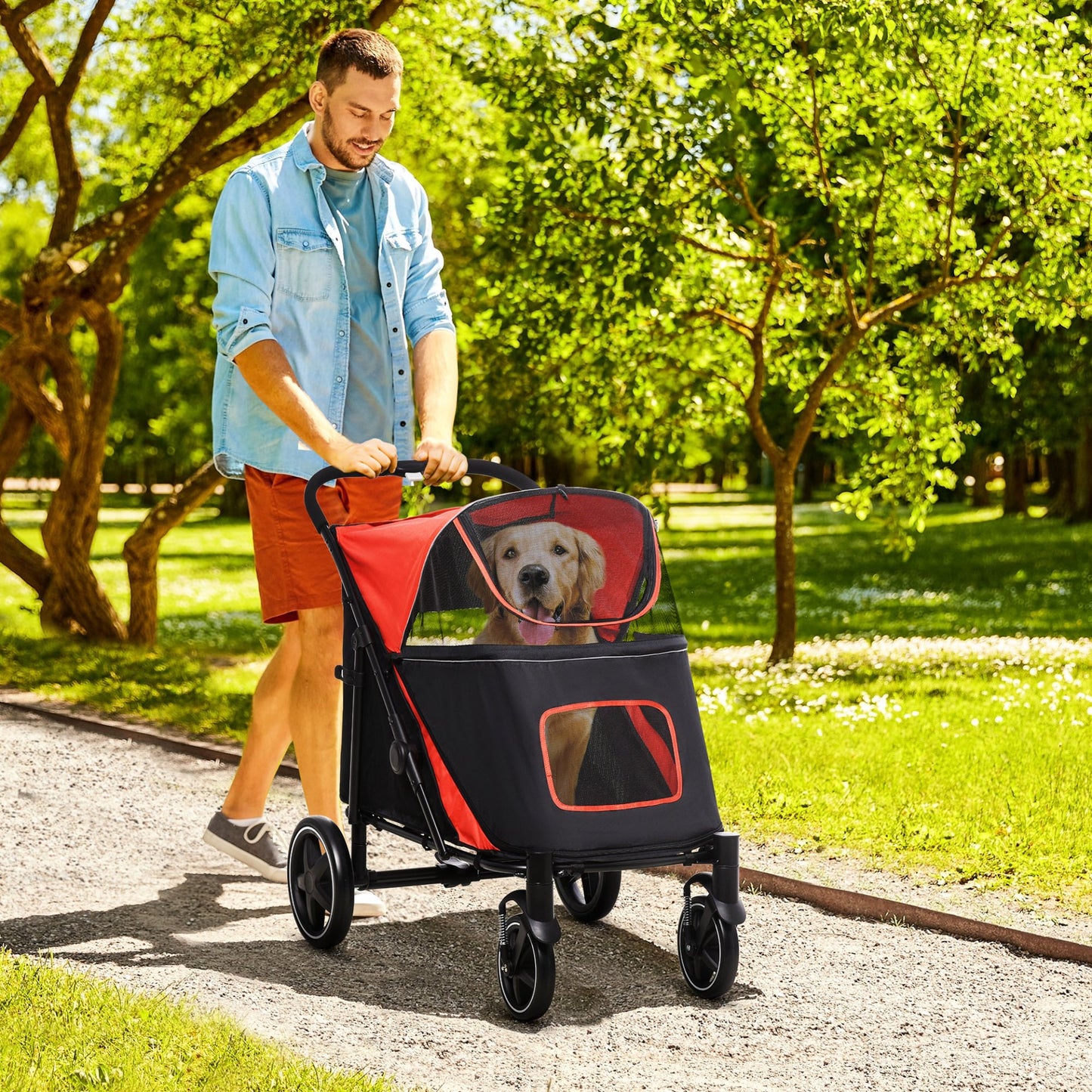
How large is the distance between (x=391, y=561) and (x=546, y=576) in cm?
46

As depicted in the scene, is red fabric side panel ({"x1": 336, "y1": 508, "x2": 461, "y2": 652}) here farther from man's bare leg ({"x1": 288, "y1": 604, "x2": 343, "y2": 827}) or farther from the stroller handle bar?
man's bare leg ({"x1": 288, "y1": 604, "x2": 343, "y2": 827})

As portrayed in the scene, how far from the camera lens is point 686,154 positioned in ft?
29.5

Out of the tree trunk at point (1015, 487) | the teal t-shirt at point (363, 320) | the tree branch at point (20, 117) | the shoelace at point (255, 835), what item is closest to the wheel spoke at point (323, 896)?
the shoelace at point (255, 835)

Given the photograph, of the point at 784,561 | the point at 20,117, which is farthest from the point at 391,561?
the point at 20,117

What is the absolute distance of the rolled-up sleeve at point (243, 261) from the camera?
4.28 metres

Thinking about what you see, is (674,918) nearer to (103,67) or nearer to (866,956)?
(866,956)

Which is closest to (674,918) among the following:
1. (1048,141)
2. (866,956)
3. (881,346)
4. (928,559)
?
(866,956)

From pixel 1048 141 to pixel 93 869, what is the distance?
24.7 ft

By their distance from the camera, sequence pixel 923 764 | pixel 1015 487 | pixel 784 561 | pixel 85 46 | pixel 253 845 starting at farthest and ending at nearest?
pixel 1015 487 → pixel 784 561 → pixel 85 46 → pixel 923 764 → pixel 253 845

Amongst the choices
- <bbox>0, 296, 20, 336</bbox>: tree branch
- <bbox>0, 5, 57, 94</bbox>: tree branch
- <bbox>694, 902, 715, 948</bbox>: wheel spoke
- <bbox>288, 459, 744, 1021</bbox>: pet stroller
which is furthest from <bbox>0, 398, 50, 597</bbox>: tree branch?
<bbox>694, 902, 715, 948</bbox>: wheel spoke

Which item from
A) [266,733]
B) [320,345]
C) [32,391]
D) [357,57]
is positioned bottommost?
[266,733]

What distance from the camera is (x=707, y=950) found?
3.84m

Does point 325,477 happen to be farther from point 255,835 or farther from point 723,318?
point 723,318

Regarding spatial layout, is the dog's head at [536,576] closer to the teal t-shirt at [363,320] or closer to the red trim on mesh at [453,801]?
the red trim on mesh at [453,801]
